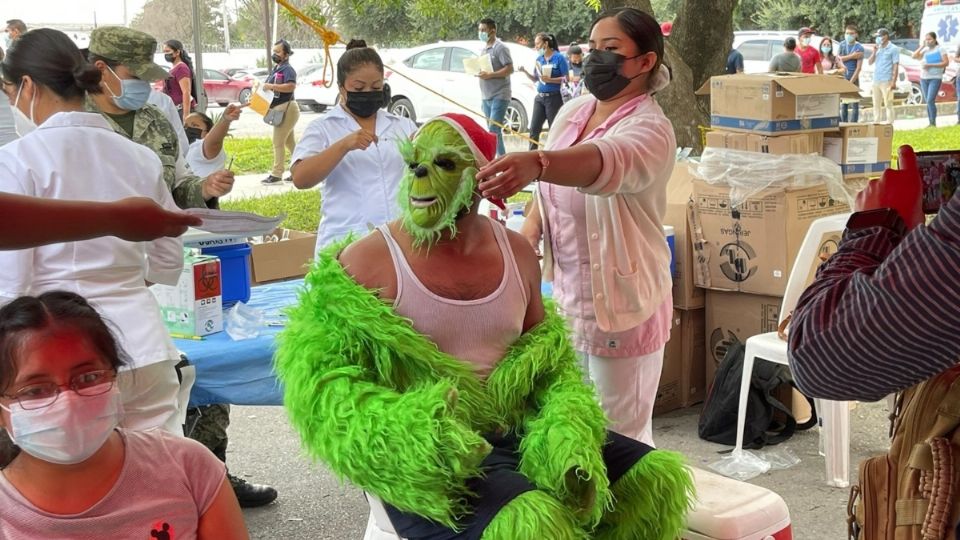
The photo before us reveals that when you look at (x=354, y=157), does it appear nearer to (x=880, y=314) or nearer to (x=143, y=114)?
(x=143, y=114)

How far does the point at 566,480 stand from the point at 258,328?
1.77 metres

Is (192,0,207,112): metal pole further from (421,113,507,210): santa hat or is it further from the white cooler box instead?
the white cooler box

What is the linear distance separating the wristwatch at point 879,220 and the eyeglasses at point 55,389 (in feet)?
4.25

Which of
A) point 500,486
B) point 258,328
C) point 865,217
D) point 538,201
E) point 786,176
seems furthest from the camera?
point 786,176

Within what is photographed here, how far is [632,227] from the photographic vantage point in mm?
3119

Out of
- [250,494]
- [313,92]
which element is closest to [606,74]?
[250,494]

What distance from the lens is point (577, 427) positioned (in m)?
2.36

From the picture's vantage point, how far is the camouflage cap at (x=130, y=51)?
3883 mm

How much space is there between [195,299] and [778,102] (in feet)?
9.49

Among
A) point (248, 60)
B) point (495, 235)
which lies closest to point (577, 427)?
point (495, 235)

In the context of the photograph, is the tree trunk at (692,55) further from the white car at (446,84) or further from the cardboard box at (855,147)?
the white car at (446,84)

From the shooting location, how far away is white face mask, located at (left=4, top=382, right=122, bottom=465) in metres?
1.79

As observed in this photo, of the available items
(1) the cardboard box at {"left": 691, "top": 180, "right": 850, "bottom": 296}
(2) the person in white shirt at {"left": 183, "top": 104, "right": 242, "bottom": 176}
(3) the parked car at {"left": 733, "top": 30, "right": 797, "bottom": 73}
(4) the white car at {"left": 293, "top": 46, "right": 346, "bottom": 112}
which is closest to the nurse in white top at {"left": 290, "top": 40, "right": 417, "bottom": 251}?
(2) the person in white shirt at {"left": 183, "top": 104, "right": 242, "bottom": 176}

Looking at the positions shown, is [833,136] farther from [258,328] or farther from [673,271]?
[258,328]
